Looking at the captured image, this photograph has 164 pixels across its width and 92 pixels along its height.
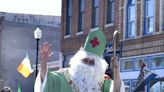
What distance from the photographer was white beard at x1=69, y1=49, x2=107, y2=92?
22.4 feet

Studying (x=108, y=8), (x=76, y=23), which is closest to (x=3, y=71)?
(x=76, y=23)

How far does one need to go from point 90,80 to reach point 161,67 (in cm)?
1418

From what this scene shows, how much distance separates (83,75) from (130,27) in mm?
16540

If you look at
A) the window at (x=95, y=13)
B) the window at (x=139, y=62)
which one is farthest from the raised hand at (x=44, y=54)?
the window at (x=95, y=13)

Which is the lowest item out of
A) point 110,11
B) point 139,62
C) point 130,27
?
point 139,62

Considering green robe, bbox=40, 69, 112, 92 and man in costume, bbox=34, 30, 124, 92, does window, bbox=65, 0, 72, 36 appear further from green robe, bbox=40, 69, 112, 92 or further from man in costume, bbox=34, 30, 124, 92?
green robe, bbox=40, 69, 112, 92

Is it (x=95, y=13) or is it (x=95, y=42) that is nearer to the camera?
(x=95, y=42)

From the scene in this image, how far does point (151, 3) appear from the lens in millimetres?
21781

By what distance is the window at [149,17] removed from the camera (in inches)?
852

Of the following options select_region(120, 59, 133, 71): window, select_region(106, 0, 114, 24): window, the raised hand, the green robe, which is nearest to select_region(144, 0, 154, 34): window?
select_region(120, 59, 133, 71): window

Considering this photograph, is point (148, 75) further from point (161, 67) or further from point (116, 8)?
point (116, 8)

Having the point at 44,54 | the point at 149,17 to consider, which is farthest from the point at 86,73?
the point at 149,17

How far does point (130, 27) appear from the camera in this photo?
2334cm

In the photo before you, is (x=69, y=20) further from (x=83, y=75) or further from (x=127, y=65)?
(x=83, y=75)
